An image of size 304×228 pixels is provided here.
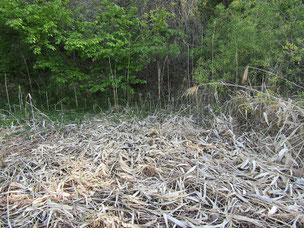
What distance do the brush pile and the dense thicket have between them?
928 mm

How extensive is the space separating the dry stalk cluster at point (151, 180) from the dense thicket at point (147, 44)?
0.99 metres

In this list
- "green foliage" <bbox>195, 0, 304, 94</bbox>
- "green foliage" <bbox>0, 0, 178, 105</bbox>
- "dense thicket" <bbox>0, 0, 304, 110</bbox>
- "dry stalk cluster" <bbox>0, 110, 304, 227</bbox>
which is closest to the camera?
"dry stalk cluster" <bbox>0, 110, 304, 227</bbox>

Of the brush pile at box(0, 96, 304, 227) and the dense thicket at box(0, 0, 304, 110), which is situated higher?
the dense thicket at box(0, 0, 304, 110)

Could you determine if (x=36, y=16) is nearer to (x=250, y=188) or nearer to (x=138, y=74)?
(x=138, y=74)

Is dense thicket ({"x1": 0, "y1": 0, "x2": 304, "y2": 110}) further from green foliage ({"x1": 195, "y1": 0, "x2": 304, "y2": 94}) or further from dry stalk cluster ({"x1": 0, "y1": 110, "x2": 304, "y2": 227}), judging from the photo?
dry stalk cluster ({"x1": 0, "y1": 110, "x2": 304, "y2": 227})

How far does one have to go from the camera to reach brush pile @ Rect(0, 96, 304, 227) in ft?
4.15

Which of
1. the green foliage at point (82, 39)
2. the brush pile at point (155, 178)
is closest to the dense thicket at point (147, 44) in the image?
the green foliage at point (82, 39)

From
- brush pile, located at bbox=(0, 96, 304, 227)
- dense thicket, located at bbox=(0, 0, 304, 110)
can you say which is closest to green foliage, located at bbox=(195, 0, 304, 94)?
dense thicket, located at bbox=(0, 0, 304, 110)

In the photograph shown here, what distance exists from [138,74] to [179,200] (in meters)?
3.35

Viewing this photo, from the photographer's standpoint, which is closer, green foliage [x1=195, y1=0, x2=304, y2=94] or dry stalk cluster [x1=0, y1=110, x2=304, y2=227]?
dry stalk cluster [x1=0, y1=110, x2=304, y2=227]

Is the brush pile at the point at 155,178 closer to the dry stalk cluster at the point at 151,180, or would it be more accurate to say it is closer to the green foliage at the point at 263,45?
the dry stalk cluster at the point at 151,180

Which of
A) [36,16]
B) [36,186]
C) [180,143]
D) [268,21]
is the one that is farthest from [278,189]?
[36,16]

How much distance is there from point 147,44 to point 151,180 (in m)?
2.74

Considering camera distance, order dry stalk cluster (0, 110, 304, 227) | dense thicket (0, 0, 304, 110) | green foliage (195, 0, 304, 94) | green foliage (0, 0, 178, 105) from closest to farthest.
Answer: dry stalk cluster (0, 110, 304, 227) < green foliage (195, 0, 304, 94) < dense thicket (0, 0, 304, 110) < green foliage (0, 0, 178, 105)
